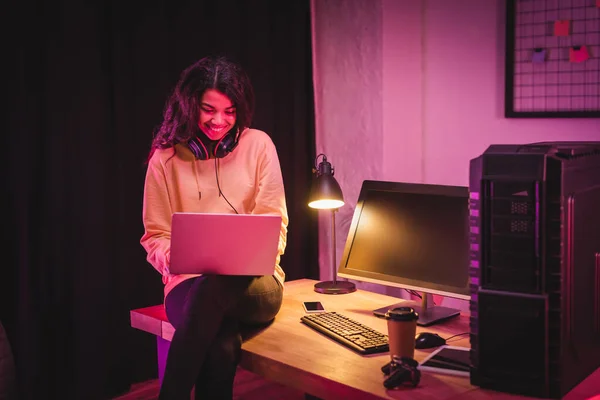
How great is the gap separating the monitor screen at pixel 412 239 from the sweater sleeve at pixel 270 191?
0.27m

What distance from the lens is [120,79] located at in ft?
10.5

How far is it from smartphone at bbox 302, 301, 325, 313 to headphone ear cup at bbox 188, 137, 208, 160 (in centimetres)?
62

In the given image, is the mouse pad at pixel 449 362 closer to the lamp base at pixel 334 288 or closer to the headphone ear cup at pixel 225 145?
the lamp base at pixel 334 288

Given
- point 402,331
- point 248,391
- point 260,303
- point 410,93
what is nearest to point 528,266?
point 402,331

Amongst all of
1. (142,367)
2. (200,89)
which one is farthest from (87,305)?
(200,89)

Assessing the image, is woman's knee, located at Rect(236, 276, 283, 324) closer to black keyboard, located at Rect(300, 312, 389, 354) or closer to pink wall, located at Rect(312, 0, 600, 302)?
black keyboard, located at Rect(300, 312, 389, 354)

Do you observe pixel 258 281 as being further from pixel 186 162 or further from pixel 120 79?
pixel 120 79

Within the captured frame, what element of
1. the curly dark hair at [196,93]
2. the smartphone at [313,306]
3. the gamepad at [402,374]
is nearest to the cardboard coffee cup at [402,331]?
the gamepad at [402,374]

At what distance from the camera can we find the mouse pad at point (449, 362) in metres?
1.70

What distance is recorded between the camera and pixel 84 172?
122 inches

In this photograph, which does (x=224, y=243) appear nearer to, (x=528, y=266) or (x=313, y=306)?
(x=313, y=306)

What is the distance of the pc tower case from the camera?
5.03 feet

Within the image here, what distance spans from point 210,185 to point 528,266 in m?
1.26

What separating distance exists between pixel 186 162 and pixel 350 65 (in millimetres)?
1569
